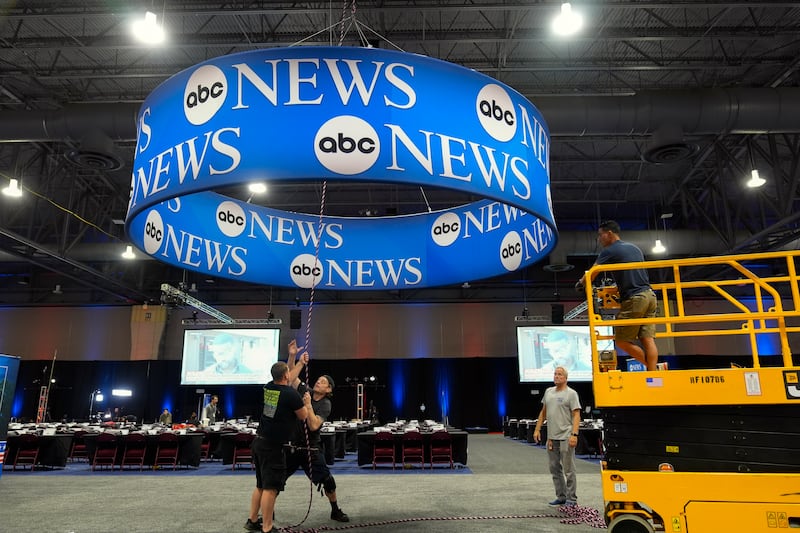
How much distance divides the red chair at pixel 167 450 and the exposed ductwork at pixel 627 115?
20.5ft

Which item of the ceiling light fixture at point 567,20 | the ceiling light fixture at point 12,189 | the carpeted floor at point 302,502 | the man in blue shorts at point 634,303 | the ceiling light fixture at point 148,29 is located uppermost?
the ceiling light fixture at point 567,20

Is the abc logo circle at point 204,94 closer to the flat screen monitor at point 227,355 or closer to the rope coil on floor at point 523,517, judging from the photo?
the rope coil on floor at point 523,517

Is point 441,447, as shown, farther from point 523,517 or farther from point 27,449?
point 27,449

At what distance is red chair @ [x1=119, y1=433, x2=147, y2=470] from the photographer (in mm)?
11102

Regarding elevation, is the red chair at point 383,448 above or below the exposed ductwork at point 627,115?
below

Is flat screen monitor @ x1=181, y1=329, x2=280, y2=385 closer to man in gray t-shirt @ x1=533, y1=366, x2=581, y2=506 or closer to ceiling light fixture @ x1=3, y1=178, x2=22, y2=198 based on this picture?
ceiling light fixture @ x1=3, y1=178, x2=22, y2=198

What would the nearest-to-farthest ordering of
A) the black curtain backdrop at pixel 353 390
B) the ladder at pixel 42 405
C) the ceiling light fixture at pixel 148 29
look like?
the ceiling light fixture at pixel 148 29
the ladder at pixel 42 405
the black curtain backdrop at pixel 353 390

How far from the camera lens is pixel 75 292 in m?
24.5

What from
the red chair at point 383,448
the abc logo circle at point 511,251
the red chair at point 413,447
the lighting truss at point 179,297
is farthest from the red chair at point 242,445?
the abc logo circle at point 511,251

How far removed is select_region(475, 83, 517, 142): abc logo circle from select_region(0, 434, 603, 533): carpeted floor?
3.91 m

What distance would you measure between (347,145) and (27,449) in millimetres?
12528

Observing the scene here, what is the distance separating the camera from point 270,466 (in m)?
4.86

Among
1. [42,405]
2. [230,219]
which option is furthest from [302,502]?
[42,405]

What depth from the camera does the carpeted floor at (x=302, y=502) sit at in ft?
18.0
